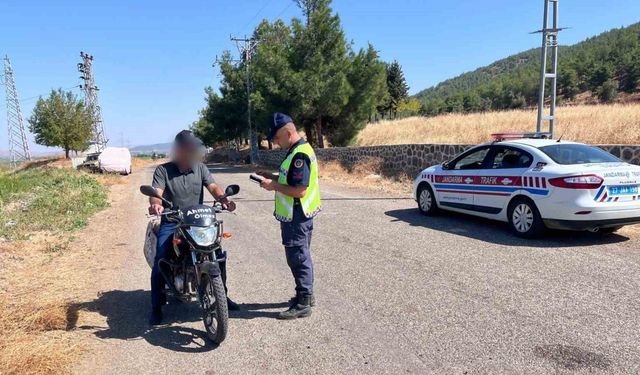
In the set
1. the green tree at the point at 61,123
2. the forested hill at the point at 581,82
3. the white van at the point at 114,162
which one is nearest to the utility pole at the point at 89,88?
the green tree at the point at 61,123

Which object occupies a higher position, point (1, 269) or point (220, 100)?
point (220, 100)

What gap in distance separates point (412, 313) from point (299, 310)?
41.5 inches

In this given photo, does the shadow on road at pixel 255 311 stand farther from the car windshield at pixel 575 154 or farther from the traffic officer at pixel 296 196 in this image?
the car windshield at pixel 575 154

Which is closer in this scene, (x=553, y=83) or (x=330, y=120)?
(x=553, y=83)

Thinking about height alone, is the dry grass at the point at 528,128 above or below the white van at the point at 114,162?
above

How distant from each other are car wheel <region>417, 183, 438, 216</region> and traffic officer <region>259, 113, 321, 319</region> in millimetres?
5662

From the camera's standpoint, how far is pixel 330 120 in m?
28.1

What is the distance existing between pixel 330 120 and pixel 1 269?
22648 millimetres

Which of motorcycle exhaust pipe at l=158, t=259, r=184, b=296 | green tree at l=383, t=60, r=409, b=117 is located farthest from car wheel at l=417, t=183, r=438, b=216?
green tree at l=383, t=60, r=409, b=117

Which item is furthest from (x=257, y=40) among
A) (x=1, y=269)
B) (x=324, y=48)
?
(x=1, y=269)

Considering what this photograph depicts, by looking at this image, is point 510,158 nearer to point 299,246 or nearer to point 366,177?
point 299,246

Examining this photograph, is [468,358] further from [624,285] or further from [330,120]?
[330,120]

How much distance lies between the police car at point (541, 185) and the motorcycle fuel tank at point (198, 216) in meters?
5.12

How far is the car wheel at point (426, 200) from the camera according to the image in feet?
32.0
